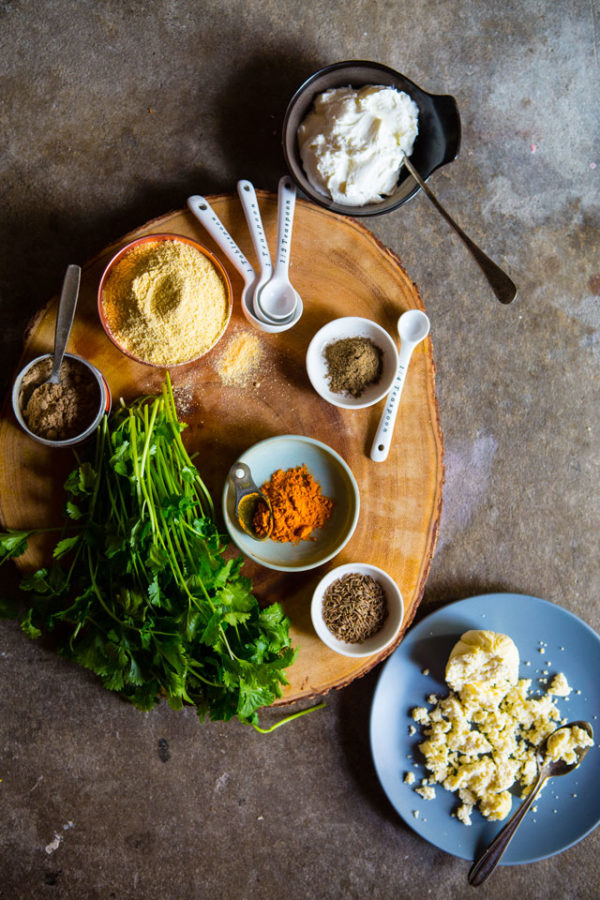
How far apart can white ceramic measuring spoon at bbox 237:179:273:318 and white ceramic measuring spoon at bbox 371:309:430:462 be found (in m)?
0.45

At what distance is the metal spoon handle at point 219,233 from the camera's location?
6.18ft

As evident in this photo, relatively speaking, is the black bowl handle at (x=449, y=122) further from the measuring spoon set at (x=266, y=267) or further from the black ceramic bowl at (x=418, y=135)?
the measuring spoon set at (x=266, y=267)

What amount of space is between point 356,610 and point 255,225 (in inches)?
48.6

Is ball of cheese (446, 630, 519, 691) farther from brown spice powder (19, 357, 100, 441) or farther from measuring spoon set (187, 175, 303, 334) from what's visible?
brown spice powder (19, 357, 100, 441)

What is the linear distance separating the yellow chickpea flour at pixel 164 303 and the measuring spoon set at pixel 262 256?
0.11 m

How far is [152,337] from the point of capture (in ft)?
5.74

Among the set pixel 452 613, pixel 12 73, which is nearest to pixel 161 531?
pixel 452 613

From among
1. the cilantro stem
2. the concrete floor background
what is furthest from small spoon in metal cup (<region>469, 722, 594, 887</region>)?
the cilantro stem

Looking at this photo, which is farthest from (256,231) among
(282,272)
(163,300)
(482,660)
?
(482,660)

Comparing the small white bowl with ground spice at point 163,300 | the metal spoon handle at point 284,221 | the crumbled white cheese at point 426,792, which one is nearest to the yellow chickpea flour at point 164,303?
the small white bowl with ground spice at point 163,300

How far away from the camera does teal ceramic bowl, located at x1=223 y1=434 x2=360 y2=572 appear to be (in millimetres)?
1867

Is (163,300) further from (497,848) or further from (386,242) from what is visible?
(497,848)

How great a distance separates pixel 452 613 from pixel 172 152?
190 cm

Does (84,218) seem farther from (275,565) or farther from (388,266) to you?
(275,565)
